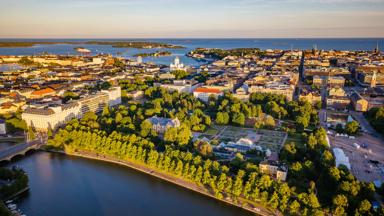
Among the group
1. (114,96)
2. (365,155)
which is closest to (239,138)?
(365,155)

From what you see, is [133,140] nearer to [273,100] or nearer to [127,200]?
[127,200]

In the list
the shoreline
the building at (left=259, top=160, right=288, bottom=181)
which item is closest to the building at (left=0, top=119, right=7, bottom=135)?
the shoreline

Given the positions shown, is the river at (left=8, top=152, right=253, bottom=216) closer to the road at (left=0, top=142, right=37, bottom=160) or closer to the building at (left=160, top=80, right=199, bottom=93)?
the road at (left=0, top=142, right=37, bottom=160)

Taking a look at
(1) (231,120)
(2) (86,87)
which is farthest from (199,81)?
(1) (231,120)

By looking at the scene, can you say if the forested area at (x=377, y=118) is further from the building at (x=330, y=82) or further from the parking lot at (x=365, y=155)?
the building at (x=330, y=82)

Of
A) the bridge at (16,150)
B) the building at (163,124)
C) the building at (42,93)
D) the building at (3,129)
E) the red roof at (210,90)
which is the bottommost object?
the bridge at (16,150)

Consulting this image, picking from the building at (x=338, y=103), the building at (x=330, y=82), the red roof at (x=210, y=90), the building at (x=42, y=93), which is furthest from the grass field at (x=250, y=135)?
the building at (x=42, y=93)
